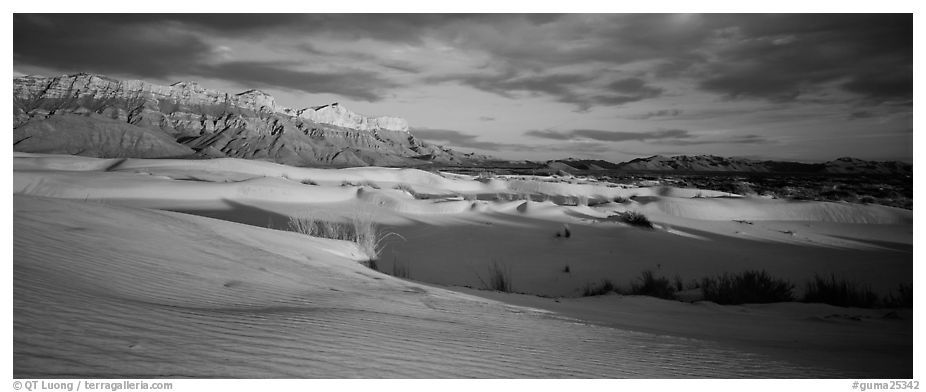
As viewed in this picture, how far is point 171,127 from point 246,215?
9691 cm

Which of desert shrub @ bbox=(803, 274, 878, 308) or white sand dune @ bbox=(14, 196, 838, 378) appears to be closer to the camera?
white sand dune @ bbox=(14, 196, 838, 378)

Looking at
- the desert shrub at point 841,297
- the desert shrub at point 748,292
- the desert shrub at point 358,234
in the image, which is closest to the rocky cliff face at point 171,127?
the desert shrub at point 358,234

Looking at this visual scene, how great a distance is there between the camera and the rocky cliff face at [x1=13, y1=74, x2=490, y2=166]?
5459 centimetres

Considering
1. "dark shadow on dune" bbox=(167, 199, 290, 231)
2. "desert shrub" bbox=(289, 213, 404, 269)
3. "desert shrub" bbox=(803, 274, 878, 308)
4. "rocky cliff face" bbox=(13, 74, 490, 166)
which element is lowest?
"desert shrub" bbox=(803, 274, 878, 308)

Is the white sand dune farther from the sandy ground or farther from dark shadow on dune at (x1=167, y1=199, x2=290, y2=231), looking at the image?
dark shadow on dune at (x1=167, y1=199, x2=290, y2=231)

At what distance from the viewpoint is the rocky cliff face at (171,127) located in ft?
179

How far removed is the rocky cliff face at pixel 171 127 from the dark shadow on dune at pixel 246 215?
46.5 metres

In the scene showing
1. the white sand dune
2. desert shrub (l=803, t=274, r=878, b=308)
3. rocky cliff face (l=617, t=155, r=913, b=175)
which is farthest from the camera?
rocky cliff face (l=617, t=155, r=913, b=175)

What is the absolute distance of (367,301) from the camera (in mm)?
2859

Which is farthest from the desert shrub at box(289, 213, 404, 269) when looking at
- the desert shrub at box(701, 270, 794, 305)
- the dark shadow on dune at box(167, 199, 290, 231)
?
the desert shrub at box(701, 270, 794, 305)

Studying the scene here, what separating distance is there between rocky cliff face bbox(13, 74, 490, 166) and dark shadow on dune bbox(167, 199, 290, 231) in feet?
152

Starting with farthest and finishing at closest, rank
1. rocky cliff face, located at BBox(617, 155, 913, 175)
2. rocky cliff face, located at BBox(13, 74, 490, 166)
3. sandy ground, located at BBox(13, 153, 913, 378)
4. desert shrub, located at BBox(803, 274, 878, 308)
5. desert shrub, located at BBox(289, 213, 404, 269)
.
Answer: rocky cliff face, located at BBox(617, 155, 913, 175)
rocky cliff face, located at BBox(13, 74, 490, 166)
desert shrub, located at BBox(289, 213, 404, 269)
desert shrub, located at BBox(803, 274, 878, 308)
sandy ground, located at BBox(13, 153, 913, 378)

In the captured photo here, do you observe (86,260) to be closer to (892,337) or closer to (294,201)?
(892,337)

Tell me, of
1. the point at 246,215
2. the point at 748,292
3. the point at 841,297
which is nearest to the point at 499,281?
the point at 748,292
